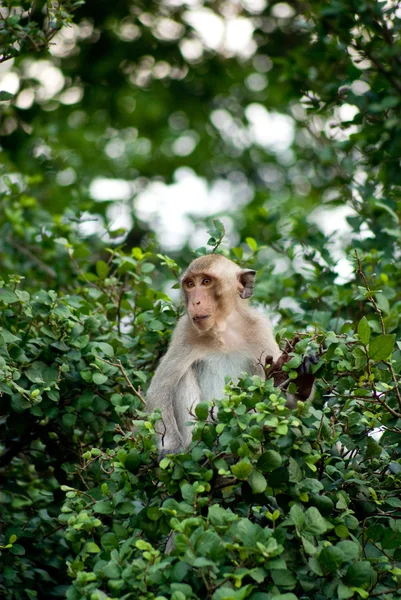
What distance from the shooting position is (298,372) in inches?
185

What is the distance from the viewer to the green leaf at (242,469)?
3.71 metres

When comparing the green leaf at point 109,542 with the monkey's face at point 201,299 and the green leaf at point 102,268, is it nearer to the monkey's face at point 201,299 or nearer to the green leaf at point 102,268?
the monkey's face at point 201,299

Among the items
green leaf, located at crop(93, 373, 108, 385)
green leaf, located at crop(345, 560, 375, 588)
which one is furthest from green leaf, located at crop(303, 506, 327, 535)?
green leaf, located at crop(93, 373, 108, 385)

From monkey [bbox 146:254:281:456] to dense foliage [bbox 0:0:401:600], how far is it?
0.16m

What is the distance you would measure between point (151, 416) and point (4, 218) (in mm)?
4436

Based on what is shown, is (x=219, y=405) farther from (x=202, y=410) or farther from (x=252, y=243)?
(x=252, y=243)

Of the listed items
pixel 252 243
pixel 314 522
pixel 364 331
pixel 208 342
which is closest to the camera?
pixel 314 522

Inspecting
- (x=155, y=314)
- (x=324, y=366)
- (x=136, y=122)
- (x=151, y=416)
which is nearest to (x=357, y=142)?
(x=155, y=314)

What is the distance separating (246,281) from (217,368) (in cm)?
70

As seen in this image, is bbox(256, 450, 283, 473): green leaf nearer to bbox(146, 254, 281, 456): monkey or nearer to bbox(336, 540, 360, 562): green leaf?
bbox(336, 540, 360, 562): green leaf

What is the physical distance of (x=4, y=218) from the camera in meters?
8.09

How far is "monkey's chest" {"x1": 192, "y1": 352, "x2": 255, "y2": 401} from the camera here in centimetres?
584

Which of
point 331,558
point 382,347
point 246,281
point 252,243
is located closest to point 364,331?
point 382,347

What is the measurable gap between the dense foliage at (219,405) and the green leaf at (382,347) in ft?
0.04
